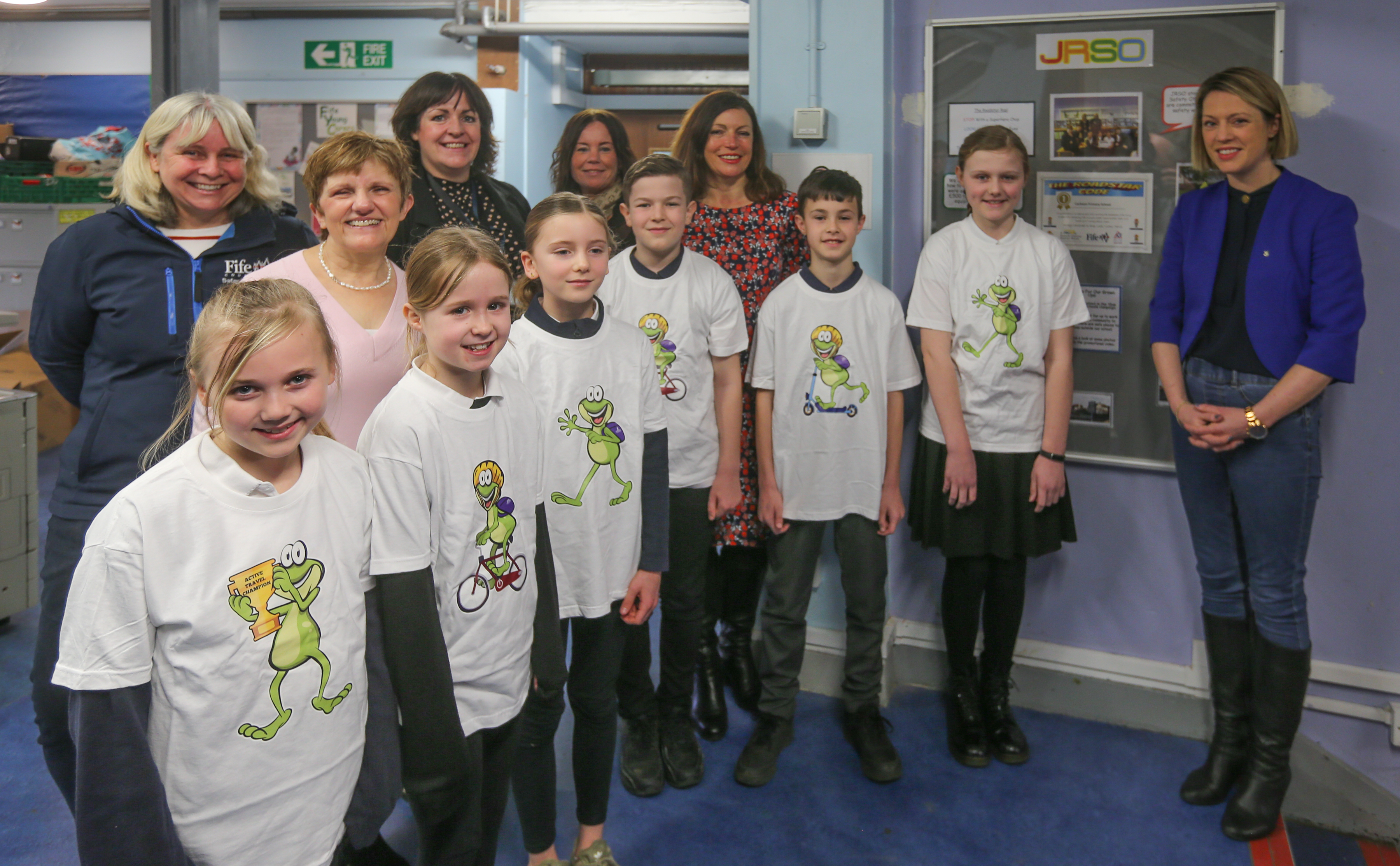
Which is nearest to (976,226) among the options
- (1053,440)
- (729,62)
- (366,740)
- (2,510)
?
(1053,440)

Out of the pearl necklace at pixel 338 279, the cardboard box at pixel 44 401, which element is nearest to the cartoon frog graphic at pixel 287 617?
the pearl necklace at pixel 338 279

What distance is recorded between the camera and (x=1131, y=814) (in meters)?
2.14

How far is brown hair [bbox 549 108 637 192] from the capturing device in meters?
2.58

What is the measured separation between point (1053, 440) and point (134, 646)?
1872 mm

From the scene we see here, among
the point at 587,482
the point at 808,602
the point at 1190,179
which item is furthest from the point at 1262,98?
the point at 587,482

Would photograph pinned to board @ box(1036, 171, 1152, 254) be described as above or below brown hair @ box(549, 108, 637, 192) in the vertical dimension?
below

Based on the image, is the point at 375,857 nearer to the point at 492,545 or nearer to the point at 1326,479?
the point at 492,545

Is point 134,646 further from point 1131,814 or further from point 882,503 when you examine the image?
point 1131,814

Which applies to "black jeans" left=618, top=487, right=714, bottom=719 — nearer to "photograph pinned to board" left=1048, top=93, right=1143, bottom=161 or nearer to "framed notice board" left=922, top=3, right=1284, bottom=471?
"framed notice board" left=922, top=3, right=1284, bottom=471

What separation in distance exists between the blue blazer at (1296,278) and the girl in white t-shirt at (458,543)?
4.90ft

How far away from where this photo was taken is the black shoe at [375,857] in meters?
1.62

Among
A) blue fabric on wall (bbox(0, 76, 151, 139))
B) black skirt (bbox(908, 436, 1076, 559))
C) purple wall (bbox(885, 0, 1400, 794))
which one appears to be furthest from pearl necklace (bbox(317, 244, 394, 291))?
blue fabric on wall (bbox(0, 76, 151, 139))

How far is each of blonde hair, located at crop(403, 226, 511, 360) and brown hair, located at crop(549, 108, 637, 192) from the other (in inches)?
48.1

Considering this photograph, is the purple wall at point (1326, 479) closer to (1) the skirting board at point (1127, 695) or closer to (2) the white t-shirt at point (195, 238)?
(1) the skirting board at point (1127, 695)
